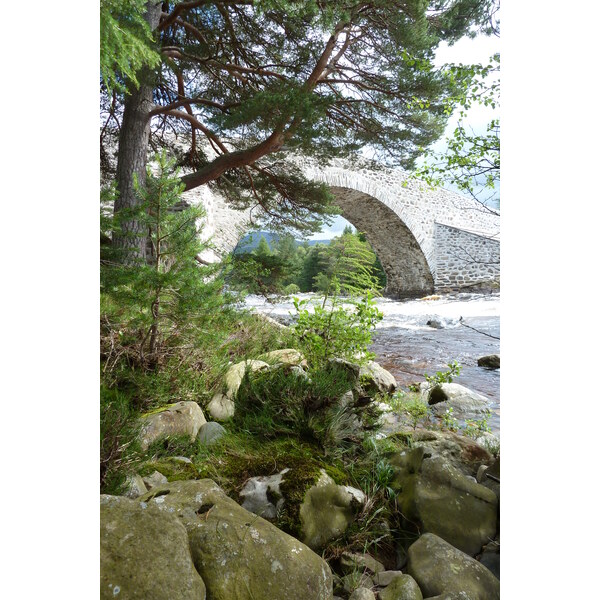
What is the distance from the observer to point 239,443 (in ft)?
4.46

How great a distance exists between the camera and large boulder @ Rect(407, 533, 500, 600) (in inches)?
34.0

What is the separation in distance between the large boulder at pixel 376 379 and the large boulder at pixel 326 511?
0.77m

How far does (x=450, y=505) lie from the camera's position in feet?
3.54

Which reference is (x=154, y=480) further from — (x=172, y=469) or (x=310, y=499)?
(x=310, y=499)

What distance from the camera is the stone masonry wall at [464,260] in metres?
1.45

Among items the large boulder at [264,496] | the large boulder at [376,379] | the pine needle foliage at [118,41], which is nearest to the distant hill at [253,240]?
the large boulder at [376,379]

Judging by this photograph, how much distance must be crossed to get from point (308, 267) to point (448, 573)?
1.54 metres

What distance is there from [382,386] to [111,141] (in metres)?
2.04

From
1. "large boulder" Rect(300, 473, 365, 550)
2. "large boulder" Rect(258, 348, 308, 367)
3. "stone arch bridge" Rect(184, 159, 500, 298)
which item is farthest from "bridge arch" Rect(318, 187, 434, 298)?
"large boulder" Rect(300, 473, 365, 550)

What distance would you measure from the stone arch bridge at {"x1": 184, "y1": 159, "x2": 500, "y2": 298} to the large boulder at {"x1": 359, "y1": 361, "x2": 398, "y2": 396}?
1.37ft

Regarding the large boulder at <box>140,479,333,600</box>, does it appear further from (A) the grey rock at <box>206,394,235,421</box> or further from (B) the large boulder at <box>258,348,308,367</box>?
(B) the large boulder at <box>258,348,308,367</box>

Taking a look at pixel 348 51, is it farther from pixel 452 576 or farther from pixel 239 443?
pixel 452 576
